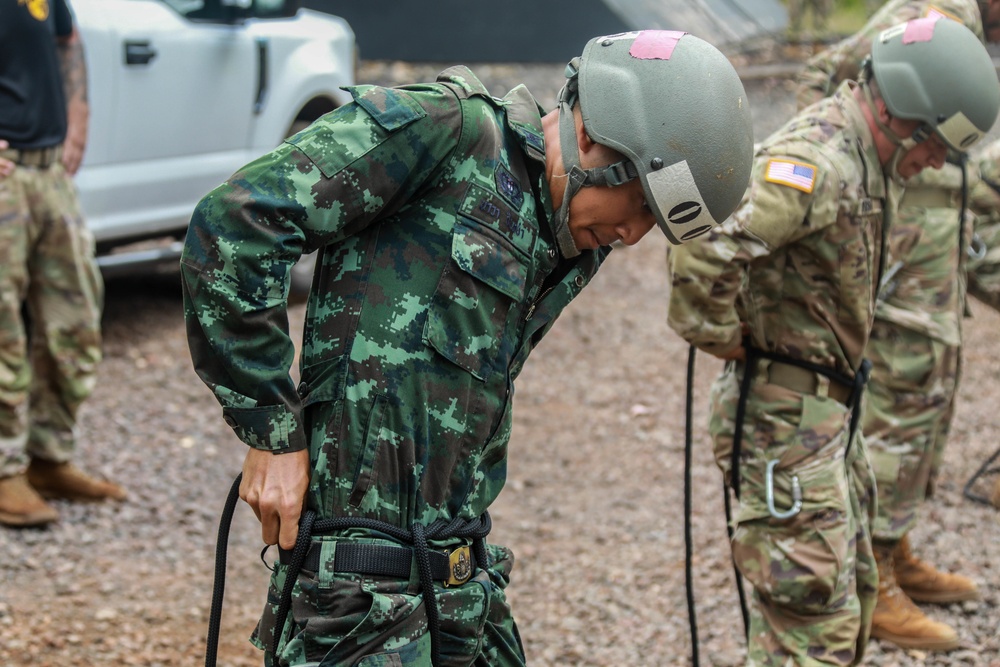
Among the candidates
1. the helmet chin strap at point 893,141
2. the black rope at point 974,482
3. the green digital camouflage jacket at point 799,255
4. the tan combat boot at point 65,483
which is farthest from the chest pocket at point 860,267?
the tan combat boot at point 65,483

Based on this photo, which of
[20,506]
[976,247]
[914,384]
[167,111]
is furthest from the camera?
[167,111]

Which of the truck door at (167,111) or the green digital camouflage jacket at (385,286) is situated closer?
the green digital camouflage jacket at (385,286)

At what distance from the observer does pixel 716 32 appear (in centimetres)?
1367

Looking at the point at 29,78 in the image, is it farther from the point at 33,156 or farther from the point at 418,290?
the point at 418,290

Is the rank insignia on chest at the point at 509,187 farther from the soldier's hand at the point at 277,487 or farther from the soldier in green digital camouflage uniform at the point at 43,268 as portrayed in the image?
the soldier in green digital camouflage uniform at the point at 43,268

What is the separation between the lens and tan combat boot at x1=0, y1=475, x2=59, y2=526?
15.6 ft

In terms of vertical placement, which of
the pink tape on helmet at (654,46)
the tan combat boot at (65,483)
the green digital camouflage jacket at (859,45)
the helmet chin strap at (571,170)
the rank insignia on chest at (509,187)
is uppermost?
the pink tape on helmet at (654,46)

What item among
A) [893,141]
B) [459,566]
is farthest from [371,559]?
[893,141]

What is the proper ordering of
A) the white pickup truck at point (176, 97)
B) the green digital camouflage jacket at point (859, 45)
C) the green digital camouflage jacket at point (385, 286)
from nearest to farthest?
the green digital camouflage jacket at point (385, 286) < the green digital camouflage jacket at point (859, 45) < the white pickup truck at point (176, 97)

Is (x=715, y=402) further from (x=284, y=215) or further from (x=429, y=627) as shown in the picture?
(x=284, y=215)

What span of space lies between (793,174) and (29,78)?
3120mm

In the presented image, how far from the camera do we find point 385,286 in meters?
2.17

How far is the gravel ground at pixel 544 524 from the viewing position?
423 cm

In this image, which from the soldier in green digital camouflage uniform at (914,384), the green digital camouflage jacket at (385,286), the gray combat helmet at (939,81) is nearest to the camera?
the green digital camouflage jacket at (385,286)
